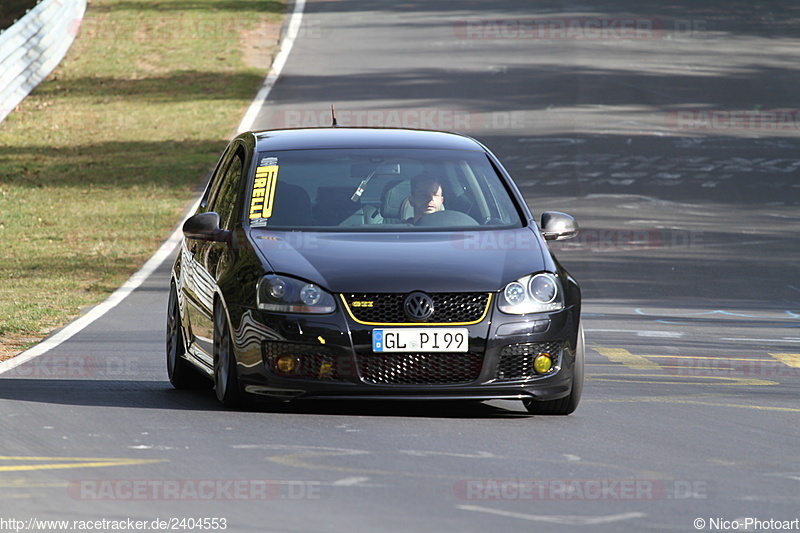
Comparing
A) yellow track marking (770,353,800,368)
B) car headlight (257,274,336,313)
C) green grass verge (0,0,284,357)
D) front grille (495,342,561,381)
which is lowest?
green grass verge (0,0,284,357)

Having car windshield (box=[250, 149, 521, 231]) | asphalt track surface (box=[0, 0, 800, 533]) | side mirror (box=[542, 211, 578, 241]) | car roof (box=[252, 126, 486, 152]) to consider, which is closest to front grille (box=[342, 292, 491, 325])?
asphalt track surface (box=[0, 0, 800, 533])

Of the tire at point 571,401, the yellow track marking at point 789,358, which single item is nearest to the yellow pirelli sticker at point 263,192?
the tire at point 571,401

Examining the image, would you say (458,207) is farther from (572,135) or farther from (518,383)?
(572,135)

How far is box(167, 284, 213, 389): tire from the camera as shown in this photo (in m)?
9.70

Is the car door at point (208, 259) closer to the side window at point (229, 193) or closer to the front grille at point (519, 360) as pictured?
the side window at point (229, 193)

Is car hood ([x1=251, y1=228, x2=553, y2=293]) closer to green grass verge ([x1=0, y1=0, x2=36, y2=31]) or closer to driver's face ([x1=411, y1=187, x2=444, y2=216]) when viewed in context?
driver's face ([x1=411, y1=187, x2=444, y2=216])

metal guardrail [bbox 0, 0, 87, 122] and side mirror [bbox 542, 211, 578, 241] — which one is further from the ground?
side mirror [bbox 542, 211, 578, 241]

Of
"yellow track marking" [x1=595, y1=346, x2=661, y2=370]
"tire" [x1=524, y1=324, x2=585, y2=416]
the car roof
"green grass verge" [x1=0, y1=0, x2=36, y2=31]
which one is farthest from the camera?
"green grass verge" [x1=0, y1=0, x2=36, y2=31]

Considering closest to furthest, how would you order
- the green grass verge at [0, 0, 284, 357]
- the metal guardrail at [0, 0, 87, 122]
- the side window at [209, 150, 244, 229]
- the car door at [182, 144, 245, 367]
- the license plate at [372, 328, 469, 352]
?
the license plate at [372, 328, 469, 352], the car door at [182, 144, 245, 367], the side window at [209, 150, 244, 229], the green grass verge at [0, 0, 284, 357], the metal guardrail at [0, 0, 87, 122]

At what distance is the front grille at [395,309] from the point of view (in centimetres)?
804

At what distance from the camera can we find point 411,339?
8.01 meters

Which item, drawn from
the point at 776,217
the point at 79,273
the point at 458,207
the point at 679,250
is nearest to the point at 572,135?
the point at 776,217

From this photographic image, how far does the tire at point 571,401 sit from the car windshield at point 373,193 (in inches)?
38.2

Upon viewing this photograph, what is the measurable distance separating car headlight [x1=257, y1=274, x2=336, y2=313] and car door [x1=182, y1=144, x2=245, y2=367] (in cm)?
71
